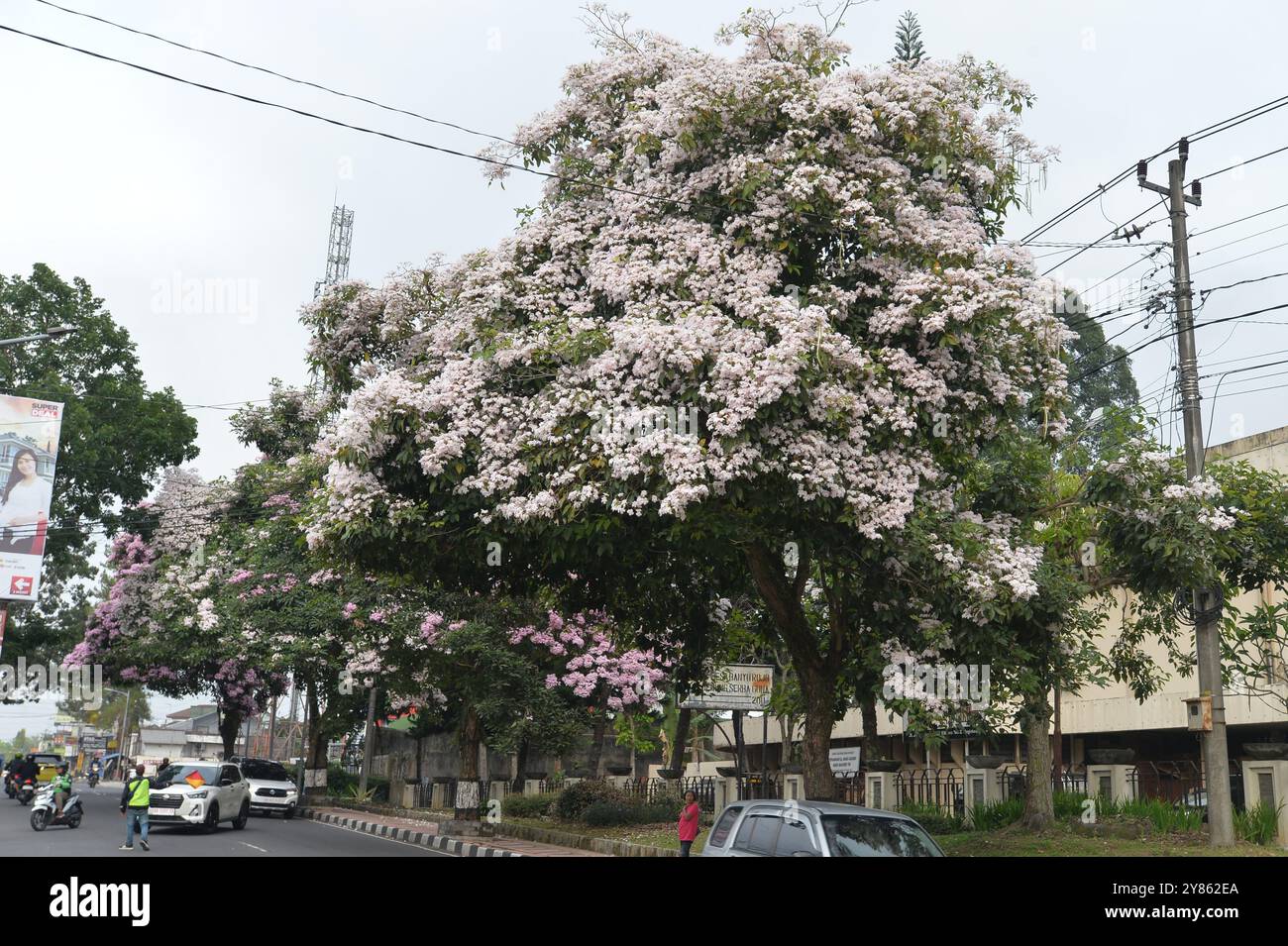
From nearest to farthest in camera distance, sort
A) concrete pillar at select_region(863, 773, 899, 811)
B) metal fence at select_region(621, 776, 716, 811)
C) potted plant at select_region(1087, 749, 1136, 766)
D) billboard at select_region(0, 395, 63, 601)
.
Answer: potted plant at select_region(1087, 749, 1136, 766)
concrete pillar at select_region(863, 773, 899, 811)
metal fence at select_region(621, 776, 716, 811)
billboard at select_region(0, 395, 63, 601)

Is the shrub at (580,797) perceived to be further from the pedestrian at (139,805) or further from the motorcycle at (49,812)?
the pedestrian at (139,805)

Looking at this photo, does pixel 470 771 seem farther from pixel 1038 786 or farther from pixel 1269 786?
pixel 1269 786

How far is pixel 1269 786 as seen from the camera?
52.2 ft

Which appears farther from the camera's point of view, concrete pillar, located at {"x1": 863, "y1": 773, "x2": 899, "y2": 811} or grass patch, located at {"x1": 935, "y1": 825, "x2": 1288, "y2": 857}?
concrete pillar, located at {"x1": 863, "y1": 773, "x2": 899, "y2": 811}

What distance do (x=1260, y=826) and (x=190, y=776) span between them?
726 inches

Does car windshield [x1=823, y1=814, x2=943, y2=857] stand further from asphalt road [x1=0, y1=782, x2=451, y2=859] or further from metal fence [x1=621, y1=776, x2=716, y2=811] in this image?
metal fence [x1=621, y1=776, x2=716, y2=811]

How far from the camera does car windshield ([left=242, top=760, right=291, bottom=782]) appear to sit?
3516cm

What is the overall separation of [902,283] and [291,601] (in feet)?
75.3

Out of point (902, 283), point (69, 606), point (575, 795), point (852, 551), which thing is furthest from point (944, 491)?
point (69, 606)

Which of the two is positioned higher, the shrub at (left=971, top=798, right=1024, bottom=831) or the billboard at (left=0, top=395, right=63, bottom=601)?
the billboard at (left=0, top=395, right=63, bottom=601)

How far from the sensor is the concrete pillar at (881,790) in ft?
73.9

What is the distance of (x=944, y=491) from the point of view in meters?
13.9

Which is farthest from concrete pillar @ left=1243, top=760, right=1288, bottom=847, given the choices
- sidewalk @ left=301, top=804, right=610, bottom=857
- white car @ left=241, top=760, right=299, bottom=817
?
white car @ left=241, top=760, right=299, bottom=817

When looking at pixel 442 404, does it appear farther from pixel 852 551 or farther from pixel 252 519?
pixel 252 519
